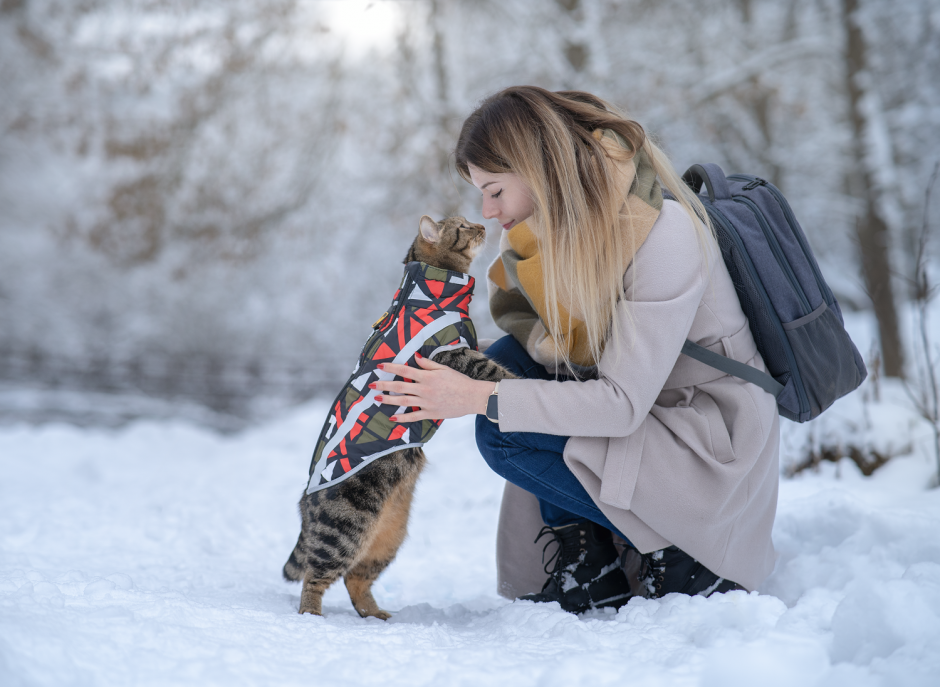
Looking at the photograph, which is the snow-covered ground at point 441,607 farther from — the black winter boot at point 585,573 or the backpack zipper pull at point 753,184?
the backpack zipper pull at point 753,184

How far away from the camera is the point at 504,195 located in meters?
2.00

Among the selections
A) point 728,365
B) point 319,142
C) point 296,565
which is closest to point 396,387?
point 296,565

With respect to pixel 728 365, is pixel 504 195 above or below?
above

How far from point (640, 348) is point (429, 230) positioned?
1084 millimetres

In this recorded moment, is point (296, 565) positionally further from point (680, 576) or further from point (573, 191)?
point (573, 191)

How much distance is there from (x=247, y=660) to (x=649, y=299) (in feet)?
4.39

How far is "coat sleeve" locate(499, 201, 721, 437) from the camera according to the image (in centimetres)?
173

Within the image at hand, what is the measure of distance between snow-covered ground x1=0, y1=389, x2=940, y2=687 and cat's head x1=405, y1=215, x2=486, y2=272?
135cm

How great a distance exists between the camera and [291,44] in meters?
8.66

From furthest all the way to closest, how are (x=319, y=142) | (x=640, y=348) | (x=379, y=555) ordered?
(x=319, y=142) → (x=379, y=555) → (x=640, y=348)

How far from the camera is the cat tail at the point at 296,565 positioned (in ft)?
7.00

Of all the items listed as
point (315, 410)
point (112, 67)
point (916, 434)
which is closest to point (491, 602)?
point (916, 434)

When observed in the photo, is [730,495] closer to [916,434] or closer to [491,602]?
[491,602]

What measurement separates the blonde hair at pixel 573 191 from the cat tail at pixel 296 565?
113cm
